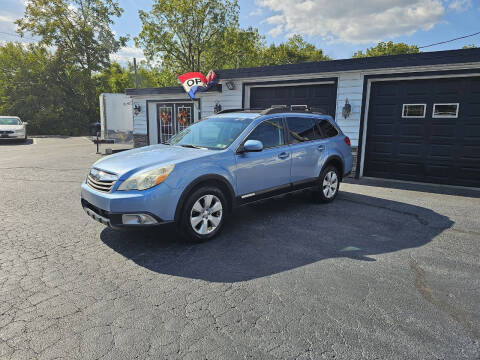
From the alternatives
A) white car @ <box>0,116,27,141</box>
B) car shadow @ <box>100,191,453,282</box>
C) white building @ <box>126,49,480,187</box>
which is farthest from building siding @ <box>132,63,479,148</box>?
white car @ <box>0,116,27,141</box>

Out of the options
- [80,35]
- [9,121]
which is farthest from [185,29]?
[9,121]

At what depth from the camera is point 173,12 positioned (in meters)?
32.0

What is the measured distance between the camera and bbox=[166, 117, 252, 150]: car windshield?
479 centimetres

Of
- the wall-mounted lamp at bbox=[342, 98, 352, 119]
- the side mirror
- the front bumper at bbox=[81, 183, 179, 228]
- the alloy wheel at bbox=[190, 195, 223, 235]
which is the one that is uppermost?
the wall-mounted lamp at bbox=[342, 98, 352, 119]

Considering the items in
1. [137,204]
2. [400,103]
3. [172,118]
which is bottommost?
[137,204]

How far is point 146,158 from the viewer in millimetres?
4273

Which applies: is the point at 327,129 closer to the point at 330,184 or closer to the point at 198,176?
the point at 330,184

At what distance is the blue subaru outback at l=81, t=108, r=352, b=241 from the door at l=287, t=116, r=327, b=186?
2 centimetres

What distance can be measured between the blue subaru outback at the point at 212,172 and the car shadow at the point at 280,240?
0.39 m

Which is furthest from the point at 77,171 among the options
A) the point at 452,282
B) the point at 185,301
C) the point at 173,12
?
the point at 173,12

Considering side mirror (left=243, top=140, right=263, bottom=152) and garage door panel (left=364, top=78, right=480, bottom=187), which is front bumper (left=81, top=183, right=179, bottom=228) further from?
garage door panel (left=364, top=78, right=480, bottom=187)

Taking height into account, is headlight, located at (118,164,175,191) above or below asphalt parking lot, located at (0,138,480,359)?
above

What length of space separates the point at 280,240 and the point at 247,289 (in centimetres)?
139

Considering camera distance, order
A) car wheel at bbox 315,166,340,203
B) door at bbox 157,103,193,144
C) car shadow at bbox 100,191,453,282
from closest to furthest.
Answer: car shadow at bbox 100,191,453,282
car wheel at bbox 315,166,340,203
door at bbox 157,103,193,144
